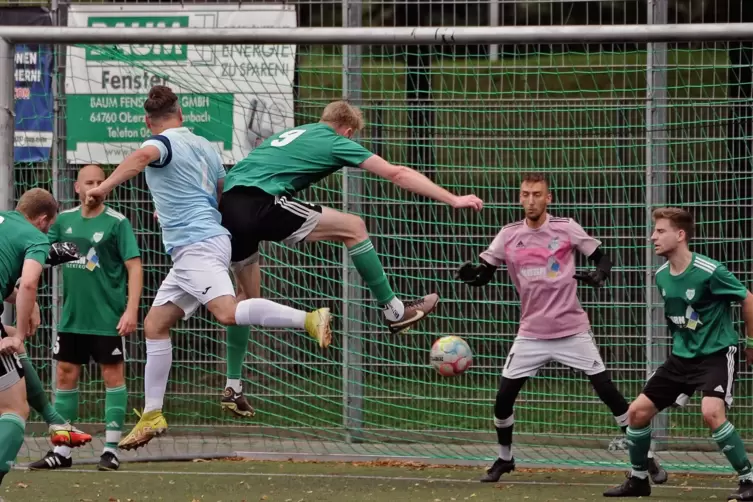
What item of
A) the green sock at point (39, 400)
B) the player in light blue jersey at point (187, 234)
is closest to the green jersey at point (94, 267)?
the green sock at point (39, 400)

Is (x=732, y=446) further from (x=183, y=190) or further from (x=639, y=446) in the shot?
(x=183, y=190)

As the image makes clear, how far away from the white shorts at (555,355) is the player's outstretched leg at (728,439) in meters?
0.97

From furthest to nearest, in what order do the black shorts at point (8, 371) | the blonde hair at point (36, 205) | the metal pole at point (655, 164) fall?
the metal pole at point (655, 164) < the blonde hair at point (36, 205) < the black shorts at point (8, 371)

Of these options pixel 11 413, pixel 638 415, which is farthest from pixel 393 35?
pixel 11 413

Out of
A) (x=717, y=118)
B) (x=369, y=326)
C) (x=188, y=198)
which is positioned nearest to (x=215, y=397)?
(x=369, y=326)

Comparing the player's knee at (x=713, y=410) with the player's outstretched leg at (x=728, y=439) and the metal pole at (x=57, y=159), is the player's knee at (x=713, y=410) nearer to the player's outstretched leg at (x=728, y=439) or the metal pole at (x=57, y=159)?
the player's outstretched leg at (x=728, y=439)

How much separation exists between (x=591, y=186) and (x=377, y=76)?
5.99 ft

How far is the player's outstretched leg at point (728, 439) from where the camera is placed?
7.75m

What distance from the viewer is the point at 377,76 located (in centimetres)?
1052

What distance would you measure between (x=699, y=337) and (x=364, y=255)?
1.97 m

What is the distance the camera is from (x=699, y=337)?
786 centimetres

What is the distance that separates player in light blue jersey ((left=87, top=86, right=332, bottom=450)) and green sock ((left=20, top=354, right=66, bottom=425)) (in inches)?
26.6

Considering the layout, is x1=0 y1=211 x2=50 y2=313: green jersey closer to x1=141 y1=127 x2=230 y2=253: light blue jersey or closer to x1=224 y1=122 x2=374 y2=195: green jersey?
x1=141 y1=127 x2=230 y2=253: light blue jersey

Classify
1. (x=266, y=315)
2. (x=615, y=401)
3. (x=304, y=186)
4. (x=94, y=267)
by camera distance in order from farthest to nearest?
(x=94, y=267) < (x=615, y=401) < (x=304, y=186) < (x=266, y=315)
